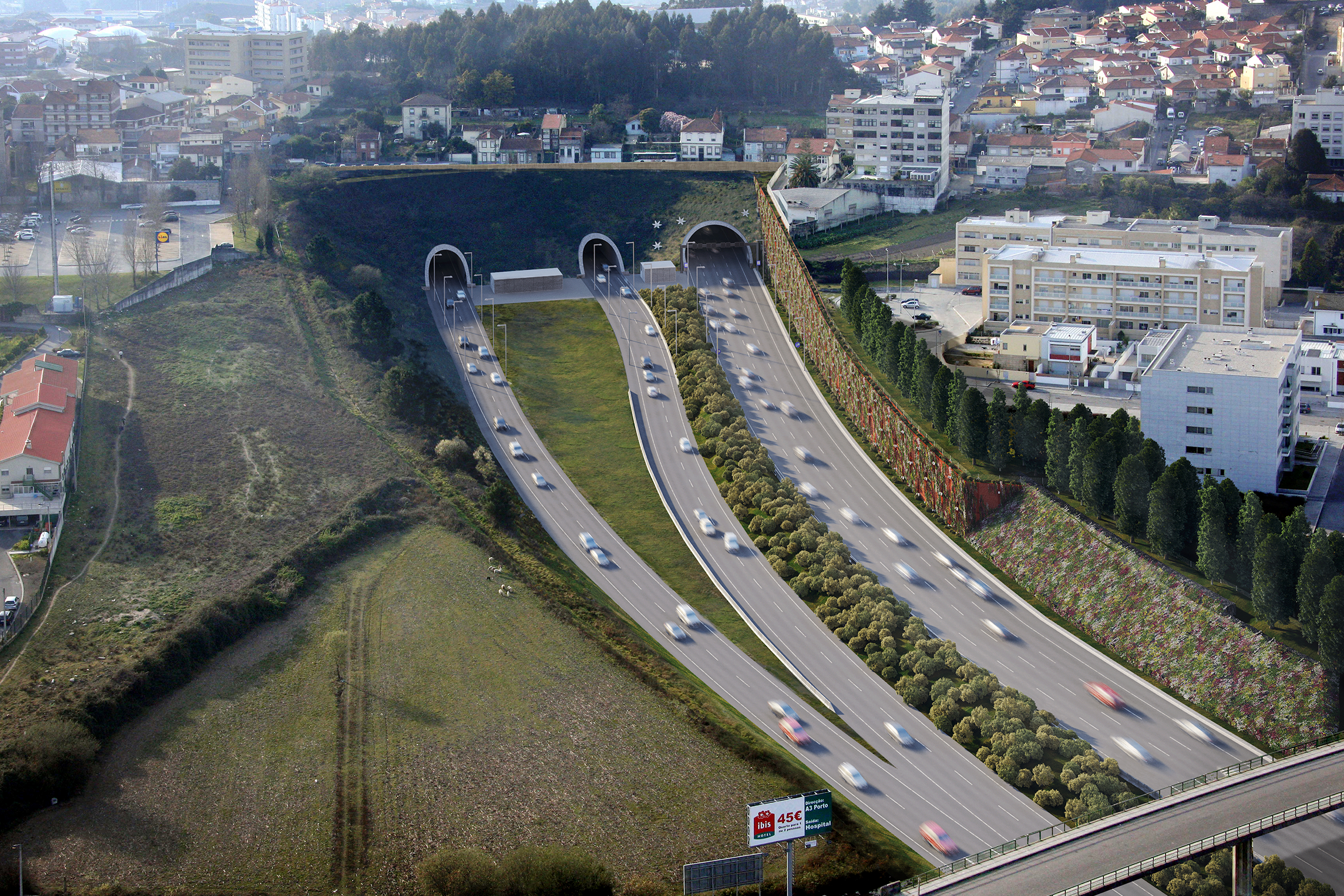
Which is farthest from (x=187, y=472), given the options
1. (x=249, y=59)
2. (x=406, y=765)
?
(x=249, y=59)

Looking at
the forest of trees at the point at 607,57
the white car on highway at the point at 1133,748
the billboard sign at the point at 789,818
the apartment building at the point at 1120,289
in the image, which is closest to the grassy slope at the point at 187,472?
the billboard sign at the point at 789,818

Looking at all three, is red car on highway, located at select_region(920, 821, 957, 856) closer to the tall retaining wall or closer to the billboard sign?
the billboard sign

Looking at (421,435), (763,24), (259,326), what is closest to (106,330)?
(259,326)

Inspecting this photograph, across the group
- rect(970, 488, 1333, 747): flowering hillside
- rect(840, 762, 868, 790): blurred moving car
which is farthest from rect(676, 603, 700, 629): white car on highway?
Result: rect(970, 488, 1333, 747): flowering hillside

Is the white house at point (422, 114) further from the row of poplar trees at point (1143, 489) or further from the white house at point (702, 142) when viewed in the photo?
the row of poplar trees at point (1143, 489)

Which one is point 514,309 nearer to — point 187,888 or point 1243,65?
point 187,888

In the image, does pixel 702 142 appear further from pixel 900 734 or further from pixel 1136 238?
pixel 900 734

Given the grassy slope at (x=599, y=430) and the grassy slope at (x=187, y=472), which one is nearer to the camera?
the grassy slope at (x=187, y=472)
